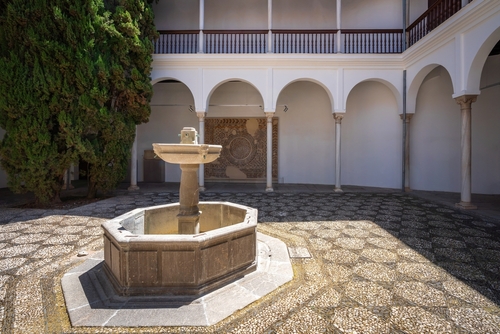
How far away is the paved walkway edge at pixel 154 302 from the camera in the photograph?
6.35ft

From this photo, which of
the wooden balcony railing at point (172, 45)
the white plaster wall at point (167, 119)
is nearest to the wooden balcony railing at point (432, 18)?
the wooden balcony railing at point (172, 45)

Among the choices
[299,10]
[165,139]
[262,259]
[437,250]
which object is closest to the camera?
[262,259]

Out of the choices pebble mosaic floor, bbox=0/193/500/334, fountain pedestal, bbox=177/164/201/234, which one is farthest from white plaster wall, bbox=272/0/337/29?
fountain pedestal, bbox=177/164/201/234

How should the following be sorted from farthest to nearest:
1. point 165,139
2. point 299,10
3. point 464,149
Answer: point 165,139 < point 299,10 < point 464,149

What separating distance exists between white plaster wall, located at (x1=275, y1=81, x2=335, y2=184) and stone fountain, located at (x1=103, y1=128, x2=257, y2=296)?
7.65m

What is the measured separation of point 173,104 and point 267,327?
10038mm

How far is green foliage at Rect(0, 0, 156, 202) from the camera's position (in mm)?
5527

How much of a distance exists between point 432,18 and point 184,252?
29.3 ft

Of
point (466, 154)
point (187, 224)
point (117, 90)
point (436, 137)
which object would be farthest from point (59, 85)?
point (436, 137)

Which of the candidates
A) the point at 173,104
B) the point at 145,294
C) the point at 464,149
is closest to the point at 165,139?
the point at 173,104

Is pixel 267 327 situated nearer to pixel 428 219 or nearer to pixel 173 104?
pixel 428 219

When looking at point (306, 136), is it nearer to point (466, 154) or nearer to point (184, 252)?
point (466, 154)

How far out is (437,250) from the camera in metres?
3.41

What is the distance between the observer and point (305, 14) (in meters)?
10.2
